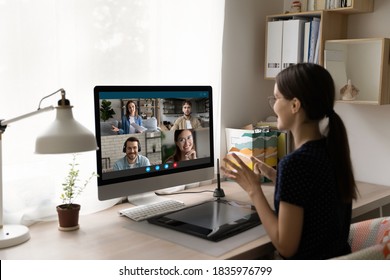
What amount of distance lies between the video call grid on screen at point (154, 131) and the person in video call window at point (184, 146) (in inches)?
0.8

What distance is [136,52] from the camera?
2.16m

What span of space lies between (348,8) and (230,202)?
117 cm

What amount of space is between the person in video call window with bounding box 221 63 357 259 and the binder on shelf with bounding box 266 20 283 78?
1.11m

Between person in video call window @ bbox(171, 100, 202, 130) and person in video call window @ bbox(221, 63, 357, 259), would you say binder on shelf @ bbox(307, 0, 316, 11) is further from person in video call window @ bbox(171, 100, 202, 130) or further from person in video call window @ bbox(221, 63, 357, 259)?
person in video call window @ bbox(221, 63, 357, 259)

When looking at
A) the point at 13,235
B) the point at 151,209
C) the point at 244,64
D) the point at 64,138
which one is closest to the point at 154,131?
the point at 151,209

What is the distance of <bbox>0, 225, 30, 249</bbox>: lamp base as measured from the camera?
1.55 m

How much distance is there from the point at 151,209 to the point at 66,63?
2.28 feet

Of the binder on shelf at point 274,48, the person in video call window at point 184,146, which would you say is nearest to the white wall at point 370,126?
the binder on shelf at point 274,48

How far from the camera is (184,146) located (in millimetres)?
2107

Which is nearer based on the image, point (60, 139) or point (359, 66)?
point (60, 139)

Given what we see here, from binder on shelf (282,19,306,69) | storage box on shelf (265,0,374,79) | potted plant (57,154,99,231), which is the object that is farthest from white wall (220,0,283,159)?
potted plant (57,154,99,231)

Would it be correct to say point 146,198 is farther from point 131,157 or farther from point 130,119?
point 130,119

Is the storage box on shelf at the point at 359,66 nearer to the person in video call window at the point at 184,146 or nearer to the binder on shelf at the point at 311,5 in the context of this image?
the binder on shelf at the point at 311,5
